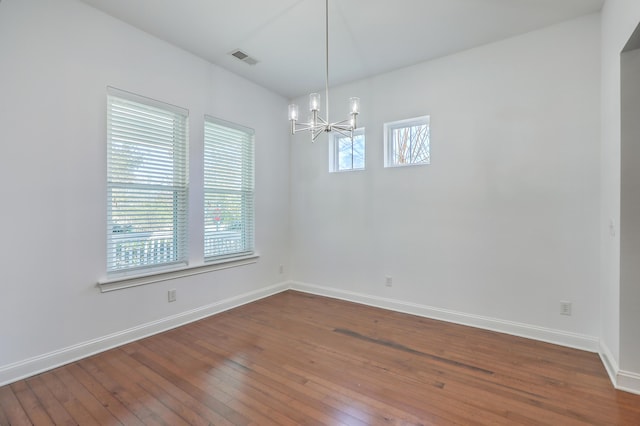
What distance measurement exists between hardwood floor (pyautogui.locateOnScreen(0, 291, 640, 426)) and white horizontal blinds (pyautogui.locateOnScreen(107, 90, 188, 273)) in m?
0.89

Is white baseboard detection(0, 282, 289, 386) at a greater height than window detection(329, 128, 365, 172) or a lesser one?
lesser

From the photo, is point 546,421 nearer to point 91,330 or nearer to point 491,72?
point 491,72

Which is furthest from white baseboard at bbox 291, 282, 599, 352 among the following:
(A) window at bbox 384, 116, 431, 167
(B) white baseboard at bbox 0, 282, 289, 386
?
(A) window at bbox 384, 116, 431, 167

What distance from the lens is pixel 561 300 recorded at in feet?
9.35

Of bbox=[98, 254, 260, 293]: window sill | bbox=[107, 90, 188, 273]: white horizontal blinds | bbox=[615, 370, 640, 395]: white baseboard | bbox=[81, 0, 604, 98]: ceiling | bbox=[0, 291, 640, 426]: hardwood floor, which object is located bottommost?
bbox=[0, 291, 640, 426]: hardwood floor

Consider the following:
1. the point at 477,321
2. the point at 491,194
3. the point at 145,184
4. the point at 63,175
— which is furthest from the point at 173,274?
the point at 491,194

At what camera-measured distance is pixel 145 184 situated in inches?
120

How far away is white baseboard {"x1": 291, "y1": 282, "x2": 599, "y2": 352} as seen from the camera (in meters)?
2.77

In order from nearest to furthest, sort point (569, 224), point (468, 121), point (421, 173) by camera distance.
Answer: point (569, 224), point (468, 121), point (421, 173)

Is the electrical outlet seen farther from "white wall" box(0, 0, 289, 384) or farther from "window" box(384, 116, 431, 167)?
"white wall" box(0, 0, 289, 384)

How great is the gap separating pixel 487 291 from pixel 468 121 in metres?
1.87

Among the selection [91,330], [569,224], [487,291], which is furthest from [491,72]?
[91,330]

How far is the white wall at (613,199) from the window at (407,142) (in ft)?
5.12

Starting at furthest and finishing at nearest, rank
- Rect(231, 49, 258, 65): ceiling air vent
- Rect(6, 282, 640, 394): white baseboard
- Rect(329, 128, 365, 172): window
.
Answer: Rect(329, 128, 365, 172): window, Rect(231, 49, 258, 65): ceiling air vent, Rect(6, 282, 640, 394): white baseboard
